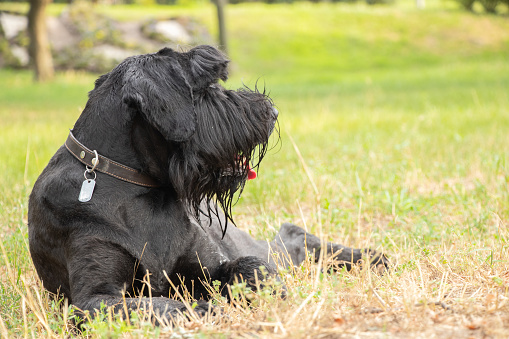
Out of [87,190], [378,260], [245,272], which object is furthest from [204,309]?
[378,260]

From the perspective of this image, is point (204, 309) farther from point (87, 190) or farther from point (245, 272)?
point (87, 190)

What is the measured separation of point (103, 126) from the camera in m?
3.37

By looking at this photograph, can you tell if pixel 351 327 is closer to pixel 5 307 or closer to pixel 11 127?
pixel 5 307

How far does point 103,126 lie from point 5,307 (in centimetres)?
134

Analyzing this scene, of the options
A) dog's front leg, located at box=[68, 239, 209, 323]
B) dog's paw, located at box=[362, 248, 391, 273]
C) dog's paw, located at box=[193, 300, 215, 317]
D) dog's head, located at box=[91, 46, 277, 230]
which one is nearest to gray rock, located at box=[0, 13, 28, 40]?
dog's head, located at box=[91, 46, 277, 230]

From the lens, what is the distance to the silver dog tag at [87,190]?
3.22 metres

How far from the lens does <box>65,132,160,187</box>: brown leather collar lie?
3.33 meters

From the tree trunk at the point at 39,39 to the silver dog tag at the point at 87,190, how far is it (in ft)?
60.6

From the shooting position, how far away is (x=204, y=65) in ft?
11.5

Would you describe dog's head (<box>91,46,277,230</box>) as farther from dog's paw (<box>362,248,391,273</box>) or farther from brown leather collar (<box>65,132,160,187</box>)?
dog's paw (<box>362,248,391,273</box>)

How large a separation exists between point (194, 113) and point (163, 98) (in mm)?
210

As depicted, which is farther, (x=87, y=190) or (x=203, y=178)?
(x=203, y=178)

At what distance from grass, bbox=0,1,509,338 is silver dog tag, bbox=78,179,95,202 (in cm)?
53

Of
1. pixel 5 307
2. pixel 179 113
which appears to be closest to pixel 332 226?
pixel 179 113
